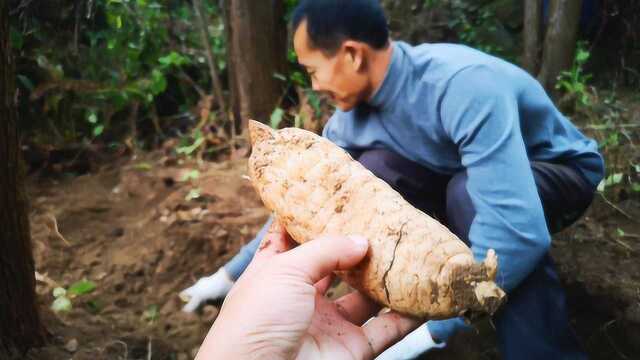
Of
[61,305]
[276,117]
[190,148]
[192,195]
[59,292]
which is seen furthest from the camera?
[190,148]

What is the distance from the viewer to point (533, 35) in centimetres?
376

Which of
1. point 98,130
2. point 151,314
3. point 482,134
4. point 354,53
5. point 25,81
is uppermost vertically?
point 354,53

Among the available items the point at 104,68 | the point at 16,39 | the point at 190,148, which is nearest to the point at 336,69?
the point at 190,148

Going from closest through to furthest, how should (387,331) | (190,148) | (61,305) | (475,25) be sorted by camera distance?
(387,331)
(61,305)
(190,148)
(475,25)

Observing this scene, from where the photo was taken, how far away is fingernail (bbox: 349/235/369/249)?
1.21 metres

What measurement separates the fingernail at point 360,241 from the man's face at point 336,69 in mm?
802

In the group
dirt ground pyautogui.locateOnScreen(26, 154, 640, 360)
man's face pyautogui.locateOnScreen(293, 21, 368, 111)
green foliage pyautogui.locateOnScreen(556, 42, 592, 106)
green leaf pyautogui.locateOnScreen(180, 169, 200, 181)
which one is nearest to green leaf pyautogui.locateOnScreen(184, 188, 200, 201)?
dirt ground pyautogui.locateOnScreen(26, 154, 640, 360)

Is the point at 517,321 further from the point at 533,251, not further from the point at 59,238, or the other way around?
the point at 59,238

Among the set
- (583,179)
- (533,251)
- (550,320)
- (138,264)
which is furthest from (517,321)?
(138,264)

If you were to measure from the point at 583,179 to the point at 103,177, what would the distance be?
2519mm

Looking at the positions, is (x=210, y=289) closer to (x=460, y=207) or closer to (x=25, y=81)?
(x=460, y=207)

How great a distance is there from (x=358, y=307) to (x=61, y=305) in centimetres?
136

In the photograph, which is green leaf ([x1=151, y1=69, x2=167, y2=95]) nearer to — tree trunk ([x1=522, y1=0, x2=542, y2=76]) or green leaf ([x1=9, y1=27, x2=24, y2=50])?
green leaf ([x1=9, y1=27, x2=24, y2=50])

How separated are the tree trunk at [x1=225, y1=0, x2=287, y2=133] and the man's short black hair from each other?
1556 millimetres
